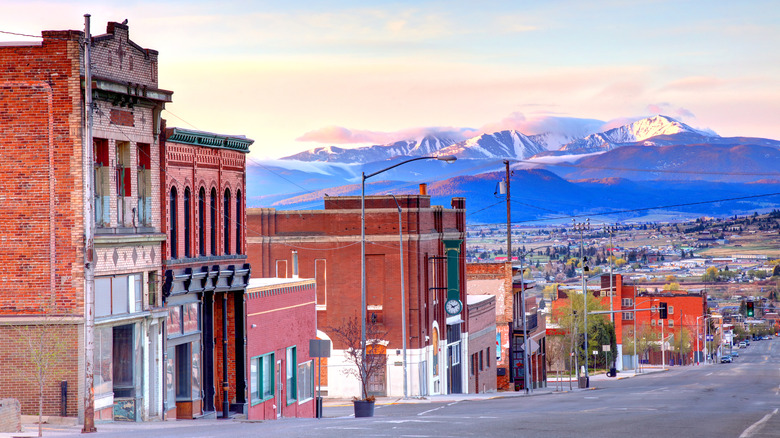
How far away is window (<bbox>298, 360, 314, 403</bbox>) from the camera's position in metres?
47.6

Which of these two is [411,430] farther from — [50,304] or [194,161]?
[194,161]

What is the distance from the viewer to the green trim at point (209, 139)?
117ft

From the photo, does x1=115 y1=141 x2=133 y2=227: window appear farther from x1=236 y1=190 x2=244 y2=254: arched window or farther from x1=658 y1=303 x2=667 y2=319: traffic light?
x1=658 y1=303 x2=667 y2=319: traffic light

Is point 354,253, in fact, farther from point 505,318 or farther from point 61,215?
point 61,215

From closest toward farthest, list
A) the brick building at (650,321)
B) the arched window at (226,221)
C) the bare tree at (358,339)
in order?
the arched window at (226,221) < the bare tree at (358,339) < the brick building at (650,321)

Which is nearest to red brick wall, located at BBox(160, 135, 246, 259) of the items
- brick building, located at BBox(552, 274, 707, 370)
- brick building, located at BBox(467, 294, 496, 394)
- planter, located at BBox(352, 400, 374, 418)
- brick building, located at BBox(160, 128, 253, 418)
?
brick building, located at BBox(160, 128, 253, 418)

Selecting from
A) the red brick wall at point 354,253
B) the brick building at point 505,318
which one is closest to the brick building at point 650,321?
the brick building at point 505,318

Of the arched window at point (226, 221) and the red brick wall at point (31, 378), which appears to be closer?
the red brick wall at point (31, 378)

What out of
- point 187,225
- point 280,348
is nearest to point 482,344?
point 280,348

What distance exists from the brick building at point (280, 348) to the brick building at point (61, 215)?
378 inches

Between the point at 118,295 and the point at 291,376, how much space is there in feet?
52.6

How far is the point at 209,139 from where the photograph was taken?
38312 millimetres

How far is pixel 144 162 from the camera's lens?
33906mm

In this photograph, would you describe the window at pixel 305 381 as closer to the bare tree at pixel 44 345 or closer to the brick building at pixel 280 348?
the brick building at pixel 280 348
